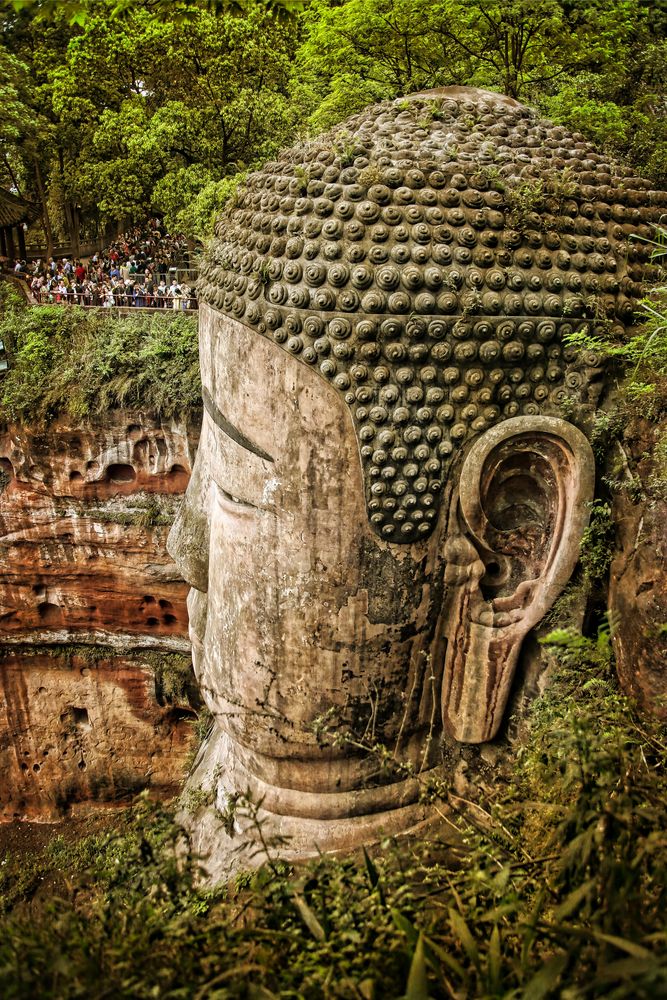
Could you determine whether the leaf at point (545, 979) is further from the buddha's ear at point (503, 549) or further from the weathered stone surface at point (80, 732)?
the weathered stone surface at point (80, 732)

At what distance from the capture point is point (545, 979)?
2.17 meters

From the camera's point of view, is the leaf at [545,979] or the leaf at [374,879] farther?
the leaf at [374,879]

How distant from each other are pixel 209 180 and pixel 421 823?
10.2m

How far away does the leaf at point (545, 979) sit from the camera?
2.15m

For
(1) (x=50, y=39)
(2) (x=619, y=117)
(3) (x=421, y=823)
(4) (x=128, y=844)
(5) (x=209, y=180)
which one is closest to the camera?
(4) (x=128, y=844)

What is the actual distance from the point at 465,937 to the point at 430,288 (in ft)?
9.02

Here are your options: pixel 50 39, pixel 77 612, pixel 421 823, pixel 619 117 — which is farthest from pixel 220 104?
pixel 421 823

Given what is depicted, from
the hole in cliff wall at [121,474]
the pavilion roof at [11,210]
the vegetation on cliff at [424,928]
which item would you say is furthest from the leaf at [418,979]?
the pavilion roof at [11,210]

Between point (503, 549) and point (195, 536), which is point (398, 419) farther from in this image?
point (195, 536)

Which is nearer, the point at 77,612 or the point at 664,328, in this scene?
the point at 664,328

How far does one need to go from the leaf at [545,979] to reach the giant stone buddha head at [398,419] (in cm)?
155

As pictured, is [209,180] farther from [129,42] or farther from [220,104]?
[129,42]

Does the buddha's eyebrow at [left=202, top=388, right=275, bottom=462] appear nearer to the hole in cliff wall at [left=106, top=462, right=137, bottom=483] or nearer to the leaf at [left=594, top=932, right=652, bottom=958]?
the leaf at [left=594, top=932, right=652, bottom=958]

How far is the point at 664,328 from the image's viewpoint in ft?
12.8
